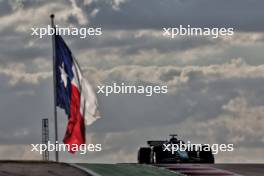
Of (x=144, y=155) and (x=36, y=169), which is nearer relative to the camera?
(x=36, y=169)

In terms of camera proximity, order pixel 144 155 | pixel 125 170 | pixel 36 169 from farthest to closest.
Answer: pixel 144 155 < pixel 125 170 < pixel 36 169

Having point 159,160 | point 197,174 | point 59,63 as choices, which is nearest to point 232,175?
point 197,174

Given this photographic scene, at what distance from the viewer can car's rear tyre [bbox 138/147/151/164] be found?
42.7 metres

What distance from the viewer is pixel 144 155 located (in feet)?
141

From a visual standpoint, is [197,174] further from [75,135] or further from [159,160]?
[159,160]

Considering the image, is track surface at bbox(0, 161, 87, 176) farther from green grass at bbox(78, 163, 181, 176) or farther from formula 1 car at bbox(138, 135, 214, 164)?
formula 1 car at bbox(138, 135, 214, 164)

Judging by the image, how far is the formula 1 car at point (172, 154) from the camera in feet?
137

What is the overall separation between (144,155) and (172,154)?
166 cm

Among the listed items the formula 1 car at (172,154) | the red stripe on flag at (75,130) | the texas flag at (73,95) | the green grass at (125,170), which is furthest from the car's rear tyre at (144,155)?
the red stripe on flag at (75,130)

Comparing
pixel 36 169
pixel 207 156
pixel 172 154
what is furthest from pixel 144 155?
pixel 36 169

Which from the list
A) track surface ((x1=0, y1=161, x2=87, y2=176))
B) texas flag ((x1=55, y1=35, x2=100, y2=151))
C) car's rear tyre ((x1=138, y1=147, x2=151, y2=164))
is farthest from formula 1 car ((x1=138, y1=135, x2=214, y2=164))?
track surface ((x1=0, y1=161, x2=87, y2=176))

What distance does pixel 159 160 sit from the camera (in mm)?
41625

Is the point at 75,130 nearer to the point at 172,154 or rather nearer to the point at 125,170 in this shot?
the point at 125,170

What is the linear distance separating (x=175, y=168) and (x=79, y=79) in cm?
479
